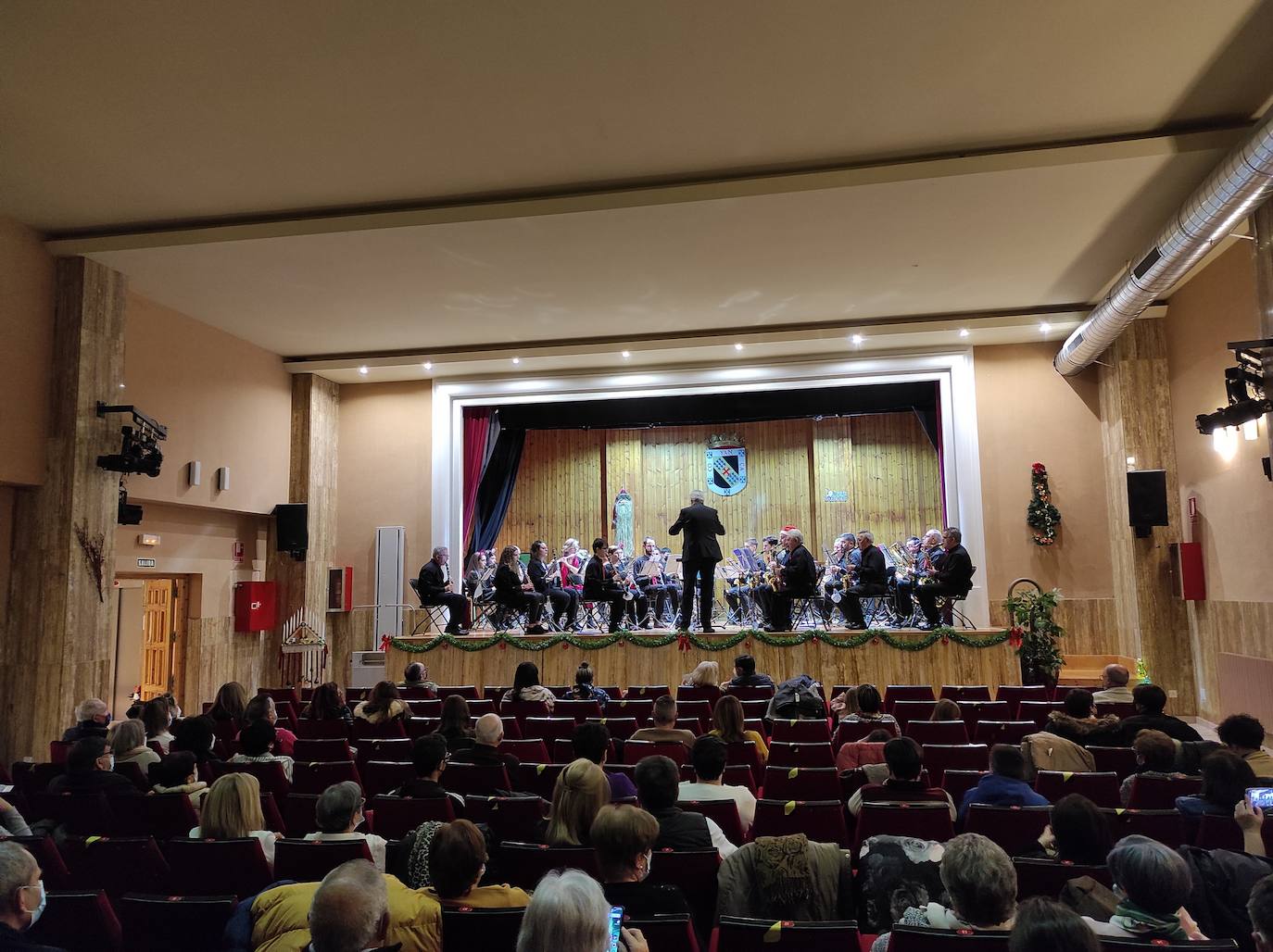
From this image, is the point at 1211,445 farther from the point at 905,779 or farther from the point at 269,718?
the point at 269,718

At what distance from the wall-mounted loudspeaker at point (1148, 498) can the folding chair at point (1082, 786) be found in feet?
25.6

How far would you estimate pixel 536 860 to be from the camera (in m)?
3.09

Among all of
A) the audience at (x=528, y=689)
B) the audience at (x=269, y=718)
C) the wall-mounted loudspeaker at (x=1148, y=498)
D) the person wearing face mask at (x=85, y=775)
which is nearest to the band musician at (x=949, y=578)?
the wall-mounted loudspeaker at (x=1148, y=498)

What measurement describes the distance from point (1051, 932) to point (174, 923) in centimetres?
235

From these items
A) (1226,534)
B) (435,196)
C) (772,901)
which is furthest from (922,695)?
(435,196)

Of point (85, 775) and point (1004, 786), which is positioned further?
point (85, 775)

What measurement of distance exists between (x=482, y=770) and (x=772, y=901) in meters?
2.08

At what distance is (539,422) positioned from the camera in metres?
15.1

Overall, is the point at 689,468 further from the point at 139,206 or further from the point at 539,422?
the point at 139,206

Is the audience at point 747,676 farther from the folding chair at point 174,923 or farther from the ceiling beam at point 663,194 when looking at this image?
the folding chair at point 174,923

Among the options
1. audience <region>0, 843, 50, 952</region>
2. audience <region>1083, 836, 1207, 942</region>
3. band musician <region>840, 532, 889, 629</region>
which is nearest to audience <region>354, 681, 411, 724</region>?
audience <region>0, 843, 50, 952</region>

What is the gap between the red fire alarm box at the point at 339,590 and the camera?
13500 mm

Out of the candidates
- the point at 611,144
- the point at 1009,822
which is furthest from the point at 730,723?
the point at 611,144

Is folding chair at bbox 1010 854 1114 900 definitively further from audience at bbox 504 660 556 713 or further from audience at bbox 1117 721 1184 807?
audience at bbox 504 660 556 713
